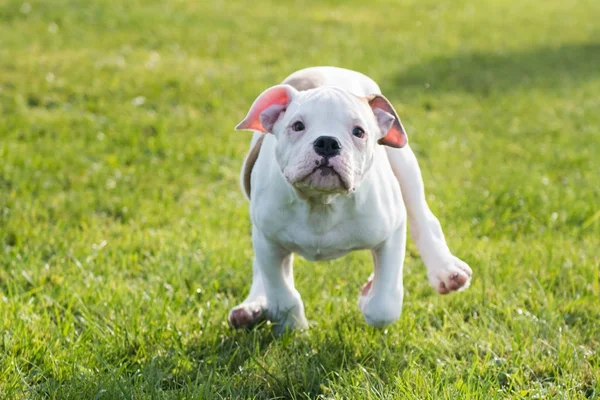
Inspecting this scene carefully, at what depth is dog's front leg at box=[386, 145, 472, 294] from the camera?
12.7 feet

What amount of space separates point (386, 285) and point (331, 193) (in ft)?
2.25

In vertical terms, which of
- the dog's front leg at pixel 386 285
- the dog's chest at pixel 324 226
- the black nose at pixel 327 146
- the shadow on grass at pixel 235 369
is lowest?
the shadow on grass at pixel 235 369

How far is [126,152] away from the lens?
22.1 feet

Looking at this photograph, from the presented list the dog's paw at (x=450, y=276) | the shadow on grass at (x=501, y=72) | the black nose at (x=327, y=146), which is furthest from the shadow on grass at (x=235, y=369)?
the shadow on grass at (x=501, y=72)

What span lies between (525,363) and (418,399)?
0.70 m

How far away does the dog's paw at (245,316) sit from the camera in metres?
3.85

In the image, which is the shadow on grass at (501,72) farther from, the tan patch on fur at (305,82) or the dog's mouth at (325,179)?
the dog's mouth at (325,179)

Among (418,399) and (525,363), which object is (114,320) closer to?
(418,399)

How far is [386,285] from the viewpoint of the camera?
3.63m

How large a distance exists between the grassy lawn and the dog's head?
2.76 ft

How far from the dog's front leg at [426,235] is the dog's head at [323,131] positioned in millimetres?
607

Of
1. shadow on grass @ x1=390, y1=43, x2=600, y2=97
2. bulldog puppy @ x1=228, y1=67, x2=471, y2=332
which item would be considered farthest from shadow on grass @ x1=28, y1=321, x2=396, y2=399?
shadow on grass @ x1=390, y1=43, x2=600, y2=97

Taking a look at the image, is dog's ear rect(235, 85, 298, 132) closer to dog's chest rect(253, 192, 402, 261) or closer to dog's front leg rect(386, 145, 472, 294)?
dog's chest rect(253, 192, 402, 261)

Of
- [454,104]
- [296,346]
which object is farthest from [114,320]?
[454,104]
